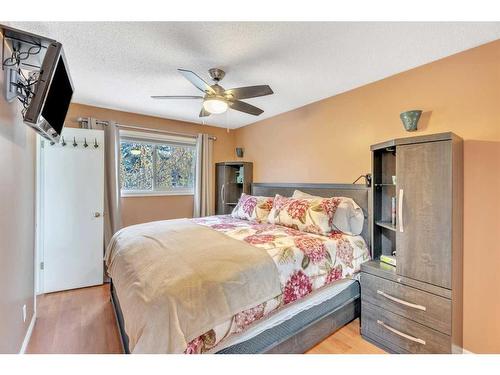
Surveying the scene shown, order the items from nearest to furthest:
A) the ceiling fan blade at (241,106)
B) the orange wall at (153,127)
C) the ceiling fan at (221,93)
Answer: the ceiling fan at (221,93), the ceiling fan blade at (241,106), the orange wall at (153,127)

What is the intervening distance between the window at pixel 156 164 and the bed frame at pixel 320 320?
207 centimetres

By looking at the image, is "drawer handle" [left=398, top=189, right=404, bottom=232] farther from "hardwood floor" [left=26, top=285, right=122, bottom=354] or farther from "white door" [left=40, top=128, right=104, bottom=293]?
"white door" [left=40, top=128, right=104, bottom=293]

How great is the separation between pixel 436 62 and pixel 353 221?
5.39 ft

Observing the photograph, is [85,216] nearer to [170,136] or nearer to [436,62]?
[170,136]

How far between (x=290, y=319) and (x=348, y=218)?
1.27 metres

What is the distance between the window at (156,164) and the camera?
3871mm

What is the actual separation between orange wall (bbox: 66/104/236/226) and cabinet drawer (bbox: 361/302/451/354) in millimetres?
3204

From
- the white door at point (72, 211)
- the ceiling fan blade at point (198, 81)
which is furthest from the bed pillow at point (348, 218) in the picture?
the white door at point (72, 211)

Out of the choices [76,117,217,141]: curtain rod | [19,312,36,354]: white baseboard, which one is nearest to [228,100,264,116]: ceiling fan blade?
[76,117,217,141]: curtain rod

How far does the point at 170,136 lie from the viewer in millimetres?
4113

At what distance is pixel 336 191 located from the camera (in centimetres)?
295

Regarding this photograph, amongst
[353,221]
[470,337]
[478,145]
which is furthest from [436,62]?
[470,337]

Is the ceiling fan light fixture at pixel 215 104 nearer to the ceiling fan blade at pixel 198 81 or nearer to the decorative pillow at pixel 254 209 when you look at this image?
the ceiling fan blade at pixel 198 81

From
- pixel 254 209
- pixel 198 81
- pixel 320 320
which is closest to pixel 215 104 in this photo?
pixel 198 81
